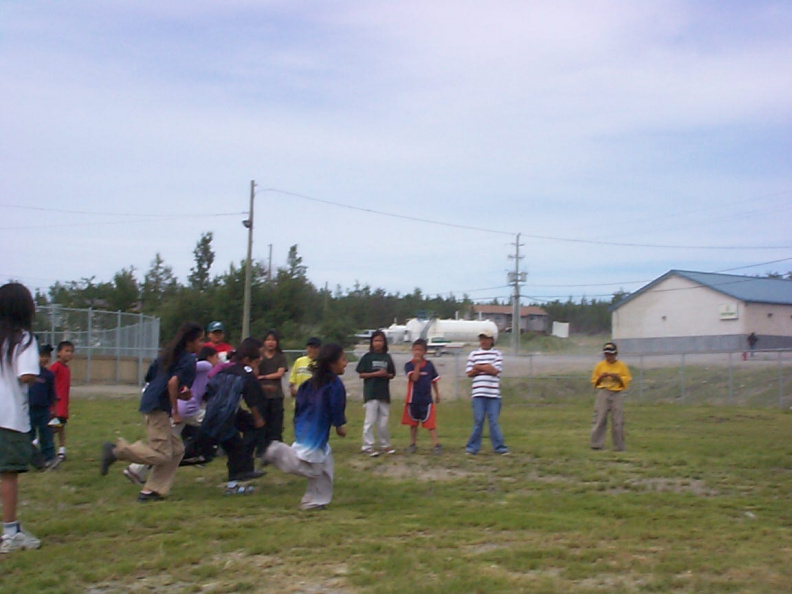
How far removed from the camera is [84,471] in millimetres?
10453

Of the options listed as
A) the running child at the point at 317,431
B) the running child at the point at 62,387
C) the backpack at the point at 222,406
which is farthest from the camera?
the running child at the point at 62,387

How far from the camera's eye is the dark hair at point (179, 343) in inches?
333

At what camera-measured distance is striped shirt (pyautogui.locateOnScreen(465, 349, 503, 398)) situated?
1259cm

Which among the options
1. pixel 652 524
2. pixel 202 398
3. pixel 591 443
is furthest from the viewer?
pixel 591 443

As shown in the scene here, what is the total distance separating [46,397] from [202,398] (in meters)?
2.35

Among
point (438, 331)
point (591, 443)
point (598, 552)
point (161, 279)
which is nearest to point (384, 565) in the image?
point (598, 552)

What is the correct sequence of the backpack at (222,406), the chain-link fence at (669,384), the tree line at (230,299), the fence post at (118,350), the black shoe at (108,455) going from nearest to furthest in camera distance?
1. the black shoe at (108,455)
2. the backpack at (222,406)
3. the chain-link fence at (669,384)
4. the fence post at (118,350)
5. the tree line at (230,299)

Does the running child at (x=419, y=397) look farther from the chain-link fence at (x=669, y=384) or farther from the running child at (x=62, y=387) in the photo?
the chain-link fence at (x=669, y=384)

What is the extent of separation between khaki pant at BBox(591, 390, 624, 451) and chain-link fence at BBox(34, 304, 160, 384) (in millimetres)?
21061

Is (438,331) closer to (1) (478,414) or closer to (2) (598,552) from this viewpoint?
(1) (478,414)

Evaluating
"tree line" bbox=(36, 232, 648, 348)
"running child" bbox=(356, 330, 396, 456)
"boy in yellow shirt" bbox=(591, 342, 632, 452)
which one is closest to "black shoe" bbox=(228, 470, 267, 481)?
"running child" bbox=(356, 330, 396, 456)

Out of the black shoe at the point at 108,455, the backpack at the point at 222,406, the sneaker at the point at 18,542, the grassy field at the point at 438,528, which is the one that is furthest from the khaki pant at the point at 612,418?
the sneaker at the point at 18,542

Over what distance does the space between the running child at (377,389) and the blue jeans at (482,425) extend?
121 cm

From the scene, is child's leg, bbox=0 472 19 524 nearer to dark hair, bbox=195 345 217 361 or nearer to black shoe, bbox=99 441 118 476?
black shoe, bbox=99 441 118 476
